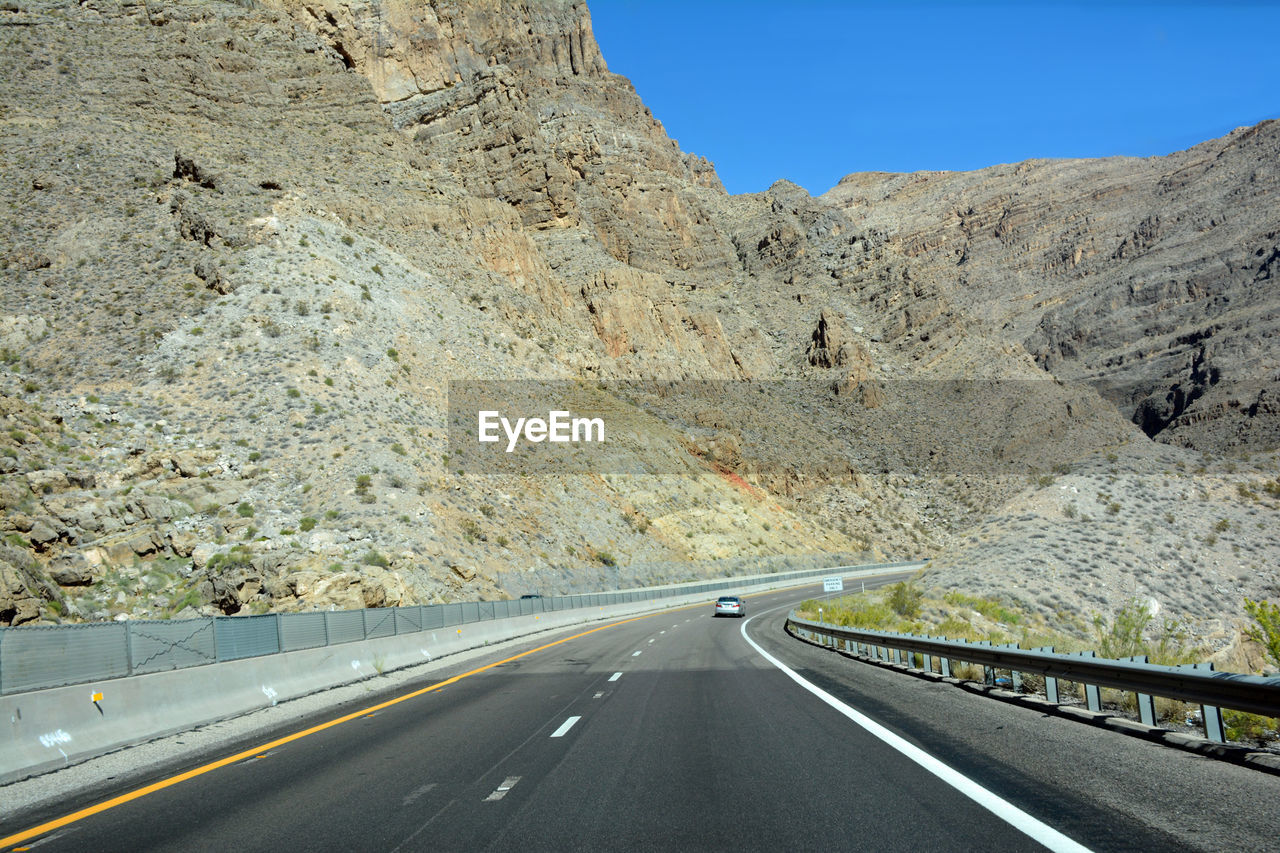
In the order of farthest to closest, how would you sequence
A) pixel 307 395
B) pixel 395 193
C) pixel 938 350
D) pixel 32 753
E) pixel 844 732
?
pixel 938 350 → pixel 395 193 → pixel 307 395 → pixel 844 732 → pixel 32 753

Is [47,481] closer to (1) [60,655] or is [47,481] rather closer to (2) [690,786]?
(1) [60,655]

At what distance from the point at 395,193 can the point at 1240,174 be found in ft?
462

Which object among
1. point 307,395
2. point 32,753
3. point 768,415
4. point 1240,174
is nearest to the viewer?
point 32,753

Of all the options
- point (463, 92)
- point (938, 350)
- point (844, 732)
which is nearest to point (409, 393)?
point (844, 732)

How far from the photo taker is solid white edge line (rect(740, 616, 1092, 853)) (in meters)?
5.00

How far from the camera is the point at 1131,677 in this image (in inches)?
317

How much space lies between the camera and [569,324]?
7100cm

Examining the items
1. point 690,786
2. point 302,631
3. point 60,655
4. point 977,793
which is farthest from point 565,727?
point 302,631

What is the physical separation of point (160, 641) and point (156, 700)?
31.5 inches

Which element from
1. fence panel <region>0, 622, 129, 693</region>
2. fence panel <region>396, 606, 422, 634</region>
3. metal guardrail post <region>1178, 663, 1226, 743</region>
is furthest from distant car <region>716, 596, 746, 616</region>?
metal guardrail post <region>1178, 663, 1226, 743</region>

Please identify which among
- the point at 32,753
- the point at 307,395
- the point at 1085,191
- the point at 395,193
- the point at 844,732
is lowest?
the point at 844,732

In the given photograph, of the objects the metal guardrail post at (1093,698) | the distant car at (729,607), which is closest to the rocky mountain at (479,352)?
the distant car at (729,607)

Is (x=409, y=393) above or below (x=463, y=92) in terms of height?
below

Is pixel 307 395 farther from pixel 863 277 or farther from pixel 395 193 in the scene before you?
pixel 863 277
